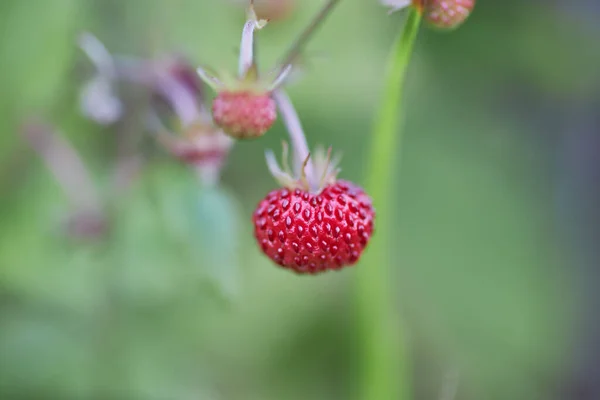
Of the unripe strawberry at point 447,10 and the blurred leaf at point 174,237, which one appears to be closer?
the unripe strawberry at point 447,10

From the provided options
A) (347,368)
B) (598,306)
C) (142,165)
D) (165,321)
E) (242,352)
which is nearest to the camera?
(142,165)

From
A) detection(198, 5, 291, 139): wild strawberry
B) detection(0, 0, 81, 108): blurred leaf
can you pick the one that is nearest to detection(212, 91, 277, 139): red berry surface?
detection(198, 5, 291, 139): wild strawberry

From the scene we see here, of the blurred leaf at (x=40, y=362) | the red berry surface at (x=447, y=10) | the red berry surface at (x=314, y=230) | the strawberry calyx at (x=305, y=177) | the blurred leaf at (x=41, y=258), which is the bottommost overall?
the blurred leaf at (x=40, y=362)

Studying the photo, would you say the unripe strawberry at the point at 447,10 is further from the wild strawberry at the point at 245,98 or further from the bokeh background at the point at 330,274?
the bokeh background at the point at 330,274

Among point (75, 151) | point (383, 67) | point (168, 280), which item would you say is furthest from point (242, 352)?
point (383, 67)

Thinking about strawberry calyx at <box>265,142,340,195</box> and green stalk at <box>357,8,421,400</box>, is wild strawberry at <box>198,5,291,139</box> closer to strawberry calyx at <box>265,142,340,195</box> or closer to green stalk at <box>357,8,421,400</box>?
strawberry calyx at <box>265,142,340,195</box>

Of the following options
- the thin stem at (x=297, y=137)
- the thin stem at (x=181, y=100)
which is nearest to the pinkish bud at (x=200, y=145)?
the thin stem at (x=181, y=100)

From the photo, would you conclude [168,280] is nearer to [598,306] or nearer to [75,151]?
[75,151]

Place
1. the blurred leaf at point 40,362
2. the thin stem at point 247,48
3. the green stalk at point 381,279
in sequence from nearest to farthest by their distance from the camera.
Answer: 1. the thin stem at point 247,48
2. the green stalk at point 381,279
3. the blurred leaf at point 40,362

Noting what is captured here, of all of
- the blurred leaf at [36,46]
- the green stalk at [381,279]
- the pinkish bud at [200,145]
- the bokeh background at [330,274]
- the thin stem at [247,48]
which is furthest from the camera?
the bokeh background at [330,274]
